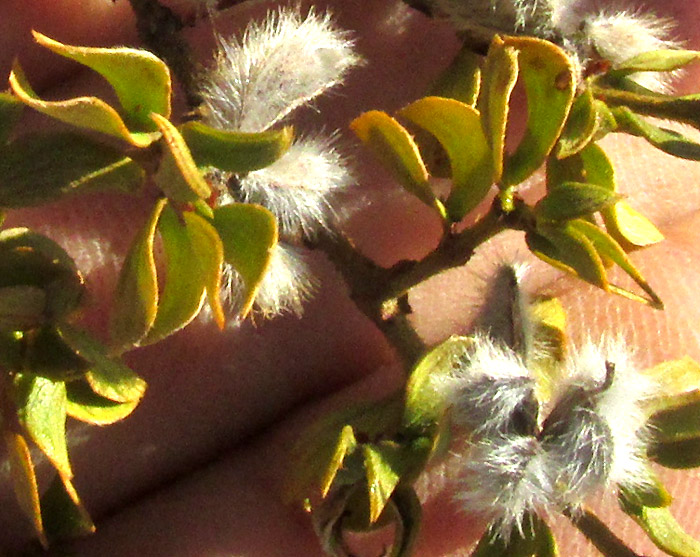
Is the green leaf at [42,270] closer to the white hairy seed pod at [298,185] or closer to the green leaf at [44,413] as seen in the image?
the green leaf at [44,413]

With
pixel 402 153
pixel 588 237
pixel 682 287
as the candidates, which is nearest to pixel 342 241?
pixel 402 153

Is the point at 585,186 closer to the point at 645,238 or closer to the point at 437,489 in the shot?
the point at 645,238

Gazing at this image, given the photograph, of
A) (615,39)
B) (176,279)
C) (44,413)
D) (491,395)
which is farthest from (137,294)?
(615,39)

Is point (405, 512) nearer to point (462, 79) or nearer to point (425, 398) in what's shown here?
point (425, 398)

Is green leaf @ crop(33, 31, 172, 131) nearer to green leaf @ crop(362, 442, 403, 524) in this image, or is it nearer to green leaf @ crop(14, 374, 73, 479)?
green leaf @ crop(14, 374, 73, 479)

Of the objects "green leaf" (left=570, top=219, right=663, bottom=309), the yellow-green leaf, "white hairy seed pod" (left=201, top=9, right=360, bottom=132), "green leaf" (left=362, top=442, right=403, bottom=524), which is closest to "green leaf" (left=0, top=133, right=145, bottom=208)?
the yellow-green leaf

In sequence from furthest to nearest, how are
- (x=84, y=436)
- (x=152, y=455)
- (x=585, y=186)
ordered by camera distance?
(x=152, y=455) < (x=84, y=436) < (x=585, y=186)

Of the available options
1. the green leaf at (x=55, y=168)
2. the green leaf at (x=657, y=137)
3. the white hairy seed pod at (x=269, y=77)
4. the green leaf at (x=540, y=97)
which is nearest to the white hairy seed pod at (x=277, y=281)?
the white hairy seed pod at (x=269, y=77)
